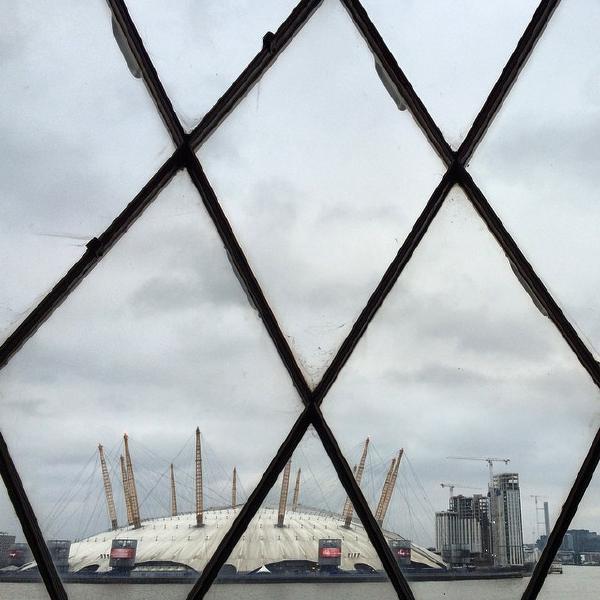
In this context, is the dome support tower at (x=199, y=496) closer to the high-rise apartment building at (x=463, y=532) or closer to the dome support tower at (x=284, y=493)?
the dome support tower at (x=284, y=493)

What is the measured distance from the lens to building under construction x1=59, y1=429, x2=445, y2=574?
2074mm

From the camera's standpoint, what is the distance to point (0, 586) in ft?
6.56

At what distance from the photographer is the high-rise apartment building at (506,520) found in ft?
7.23

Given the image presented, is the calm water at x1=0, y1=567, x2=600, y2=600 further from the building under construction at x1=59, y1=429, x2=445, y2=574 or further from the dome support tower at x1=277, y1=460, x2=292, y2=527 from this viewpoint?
the dome support tower at x1=277, y1=460, x2=292, y2=527

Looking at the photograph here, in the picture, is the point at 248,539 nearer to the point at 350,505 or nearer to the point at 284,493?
the point at 284,493

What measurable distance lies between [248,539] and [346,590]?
0.36m

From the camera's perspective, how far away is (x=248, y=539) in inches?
81.5

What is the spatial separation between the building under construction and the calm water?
0.06 metres

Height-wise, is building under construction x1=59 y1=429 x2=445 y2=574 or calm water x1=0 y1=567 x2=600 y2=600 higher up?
building under construction x1=59 y1=429 x2=445 y2=574

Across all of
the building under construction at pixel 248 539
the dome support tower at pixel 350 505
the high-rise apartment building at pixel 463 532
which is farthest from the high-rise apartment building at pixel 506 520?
the dome support tower at pixel 350 505

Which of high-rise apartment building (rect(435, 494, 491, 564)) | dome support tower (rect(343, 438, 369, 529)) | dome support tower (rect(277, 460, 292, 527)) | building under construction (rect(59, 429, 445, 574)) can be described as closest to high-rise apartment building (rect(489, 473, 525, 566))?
high-rise apartment building (rect(435, 494, 491, 564))

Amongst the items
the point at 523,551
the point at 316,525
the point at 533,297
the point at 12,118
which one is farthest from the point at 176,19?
the point at 523,551

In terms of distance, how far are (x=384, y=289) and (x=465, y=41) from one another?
93 centimetres

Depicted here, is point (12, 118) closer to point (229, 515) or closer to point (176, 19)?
point (176, 19)
